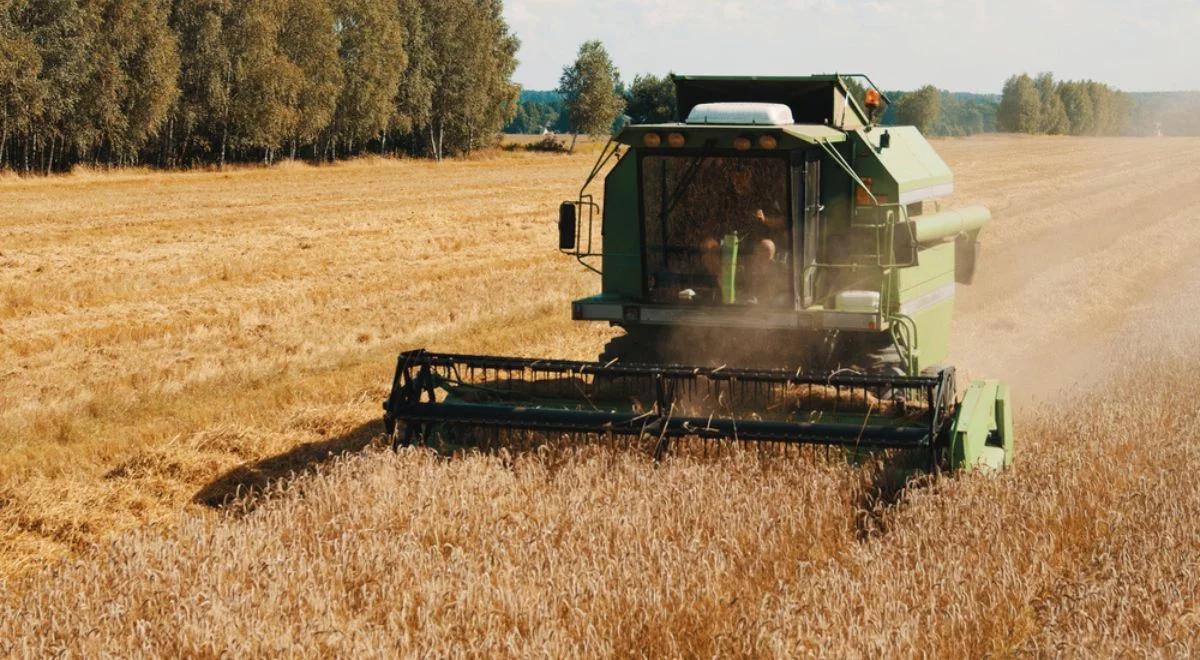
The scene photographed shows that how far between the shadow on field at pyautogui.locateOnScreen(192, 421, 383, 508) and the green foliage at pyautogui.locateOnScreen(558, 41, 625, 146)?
66252 millimetres

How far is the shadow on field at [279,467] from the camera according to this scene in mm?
7777

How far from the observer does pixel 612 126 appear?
262 feet

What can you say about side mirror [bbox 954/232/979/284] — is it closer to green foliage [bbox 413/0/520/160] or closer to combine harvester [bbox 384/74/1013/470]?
combine harvester [bbox 384/74/1013/470]

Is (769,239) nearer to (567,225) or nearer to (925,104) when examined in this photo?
(567,225)

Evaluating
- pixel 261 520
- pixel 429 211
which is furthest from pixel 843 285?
pixel 429 211

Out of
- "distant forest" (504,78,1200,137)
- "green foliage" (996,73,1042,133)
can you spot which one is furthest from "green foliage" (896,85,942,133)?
"green foliage" (996,73,1042,133)

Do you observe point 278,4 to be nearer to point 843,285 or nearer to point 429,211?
point 429,211

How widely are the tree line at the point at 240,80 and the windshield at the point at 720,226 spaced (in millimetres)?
31853

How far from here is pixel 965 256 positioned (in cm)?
1105

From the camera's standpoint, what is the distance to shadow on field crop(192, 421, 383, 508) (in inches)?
306

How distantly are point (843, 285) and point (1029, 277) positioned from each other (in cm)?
955

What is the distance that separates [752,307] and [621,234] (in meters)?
1.14

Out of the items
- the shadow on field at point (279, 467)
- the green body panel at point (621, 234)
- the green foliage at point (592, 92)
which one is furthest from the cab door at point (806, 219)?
the green foliage at point (592, 92)

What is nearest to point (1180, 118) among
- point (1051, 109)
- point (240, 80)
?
point (1051, 109)
